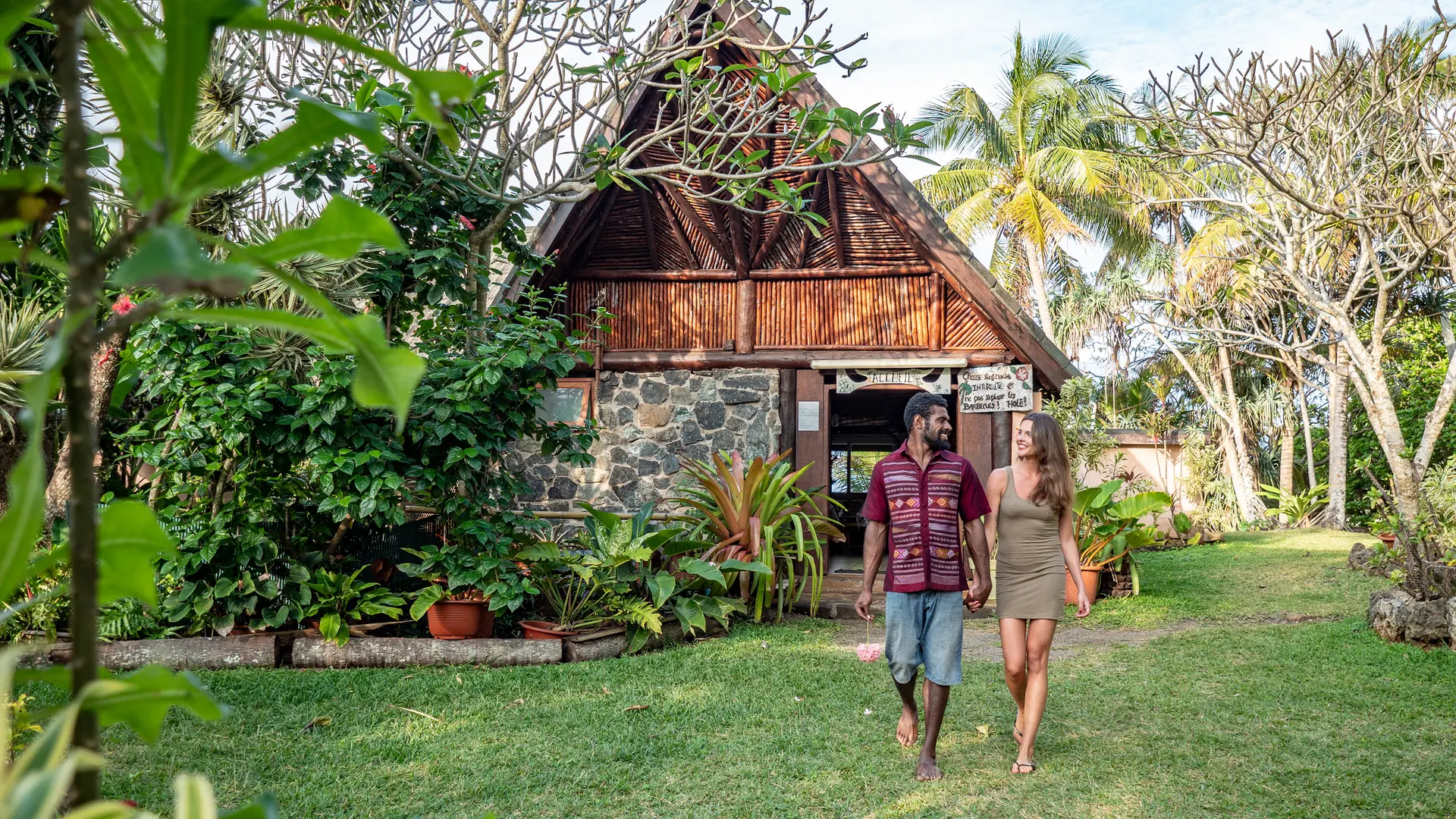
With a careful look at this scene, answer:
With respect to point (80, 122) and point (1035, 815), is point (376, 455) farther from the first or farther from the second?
point (80, 122)

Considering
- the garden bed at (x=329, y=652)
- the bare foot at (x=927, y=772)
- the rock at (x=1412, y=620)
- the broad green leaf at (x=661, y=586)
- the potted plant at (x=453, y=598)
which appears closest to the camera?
the bare foot at (x=927, y=772)

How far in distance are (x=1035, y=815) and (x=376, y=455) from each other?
374cm

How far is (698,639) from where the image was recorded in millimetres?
6184

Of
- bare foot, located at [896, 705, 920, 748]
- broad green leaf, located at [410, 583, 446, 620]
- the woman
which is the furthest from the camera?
broad green leaf, located at [410, 583, 446, 620]

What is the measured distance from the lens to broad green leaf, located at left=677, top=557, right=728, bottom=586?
241 inches

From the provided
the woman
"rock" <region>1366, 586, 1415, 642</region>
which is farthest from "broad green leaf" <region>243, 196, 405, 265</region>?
"rock" <region>1366, 586, 1415, 642</region>

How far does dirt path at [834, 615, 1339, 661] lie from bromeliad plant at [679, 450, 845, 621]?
551 millimetres

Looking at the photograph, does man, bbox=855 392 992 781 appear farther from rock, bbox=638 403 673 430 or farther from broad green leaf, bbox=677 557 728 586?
rock, bbox=638 403 673 430

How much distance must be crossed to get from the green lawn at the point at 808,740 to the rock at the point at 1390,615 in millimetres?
230

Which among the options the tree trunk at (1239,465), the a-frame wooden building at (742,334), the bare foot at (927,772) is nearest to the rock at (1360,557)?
the a-frame wooden building at (742,334)

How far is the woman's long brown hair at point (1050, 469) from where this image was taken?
3916mm

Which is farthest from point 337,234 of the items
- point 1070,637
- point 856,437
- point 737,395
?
point 856,437

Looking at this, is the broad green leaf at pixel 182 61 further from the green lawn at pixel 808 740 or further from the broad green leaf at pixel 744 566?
the broad green leaf at pixel 744 566

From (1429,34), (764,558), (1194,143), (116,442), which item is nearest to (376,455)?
(116,442)
